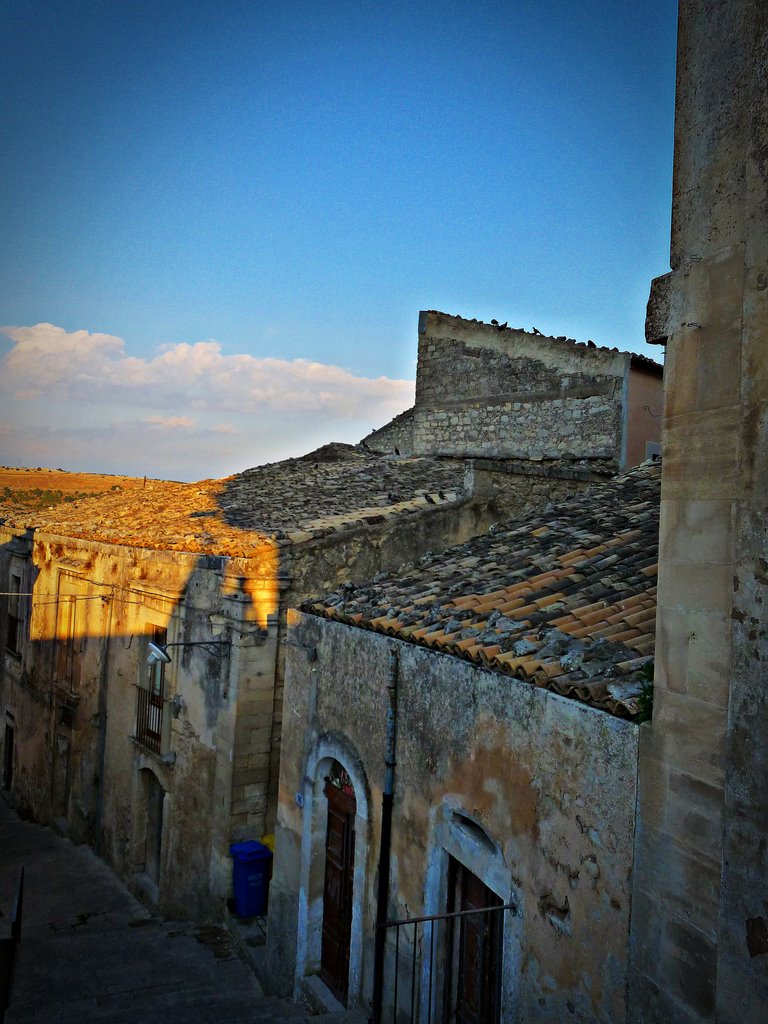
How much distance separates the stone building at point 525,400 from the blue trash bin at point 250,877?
7.98 metres

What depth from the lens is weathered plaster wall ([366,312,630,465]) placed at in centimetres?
1309

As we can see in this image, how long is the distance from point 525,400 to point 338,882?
9518 mm

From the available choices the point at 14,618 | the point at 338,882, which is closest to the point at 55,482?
the point at 14,618

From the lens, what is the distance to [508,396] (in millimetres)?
14789

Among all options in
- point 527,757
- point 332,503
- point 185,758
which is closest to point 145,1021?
point 185,758

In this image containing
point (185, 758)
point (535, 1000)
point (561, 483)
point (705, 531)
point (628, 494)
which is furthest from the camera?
point (561, 483)

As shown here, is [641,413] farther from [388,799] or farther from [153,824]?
[153,824]

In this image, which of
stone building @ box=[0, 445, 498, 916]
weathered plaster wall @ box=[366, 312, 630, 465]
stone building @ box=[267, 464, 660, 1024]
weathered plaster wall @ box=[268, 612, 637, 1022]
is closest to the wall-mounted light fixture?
stone building @ box=[0, 445, 498, 916]

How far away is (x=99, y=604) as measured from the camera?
1414 cm

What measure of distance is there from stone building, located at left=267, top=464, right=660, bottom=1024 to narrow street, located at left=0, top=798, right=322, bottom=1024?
826mm

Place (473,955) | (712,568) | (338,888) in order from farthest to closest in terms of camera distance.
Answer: (338,888) → (473,955) → (712,568)

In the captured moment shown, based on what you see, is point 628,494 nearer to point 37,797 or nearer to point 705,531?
point 705,531

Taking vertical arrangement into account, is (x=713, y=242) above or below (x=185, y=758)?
above

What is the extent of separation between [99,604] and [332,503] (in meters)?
5.01
